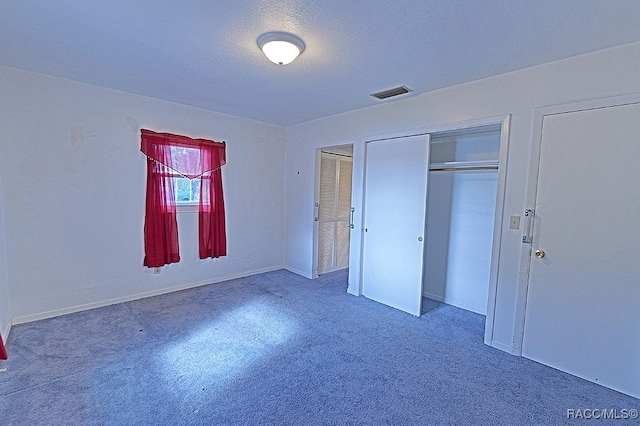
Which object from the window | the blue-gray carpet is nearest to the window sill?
the window

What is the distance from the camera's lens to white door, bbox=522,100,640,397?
2.02 m

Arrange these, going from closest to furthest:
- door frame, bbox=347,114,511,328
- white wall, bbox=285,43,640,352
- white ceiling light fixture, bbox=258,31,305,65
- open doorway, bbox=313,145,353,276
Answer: white ceiling light fixture, bbox=258,31,305,65, white wall, bbox=285,43,640,352, door frame, bbox=347,114,511,328, open doorway, bbox=313,145,353,276

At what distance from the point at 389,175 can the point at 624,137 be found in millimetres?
1963

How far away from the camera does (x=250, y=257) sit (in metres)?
4.60

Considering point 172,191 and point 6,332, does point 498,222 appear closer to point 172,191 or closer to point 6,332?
point 172,191

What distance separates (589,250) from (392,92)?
2.22m

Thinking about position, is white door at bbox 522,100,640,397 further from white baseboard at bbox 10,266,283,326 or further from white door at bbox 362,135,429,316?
white baseboard at bbox 10,266,283,326

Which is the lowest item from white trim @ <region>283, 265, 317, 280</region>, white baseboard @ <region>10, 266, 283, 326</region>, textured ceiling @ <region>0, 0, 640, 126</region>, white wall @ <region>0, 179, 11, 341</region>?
white baseboard @ <region>10, 266, 283, 326</region>

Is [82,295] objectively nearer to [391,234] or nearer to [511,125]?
[391,234]

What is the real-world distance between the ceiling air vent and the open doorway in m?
1.38

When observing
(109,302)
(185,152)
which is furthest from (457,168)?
(109,302)

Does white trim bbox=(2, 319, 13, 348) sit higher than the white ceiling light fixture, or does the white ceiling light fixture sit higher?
the white ceiling light fixture

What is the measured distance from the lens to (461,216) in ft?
11.6

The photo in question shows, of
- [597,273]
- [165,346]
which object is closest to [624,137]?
[597,273]
